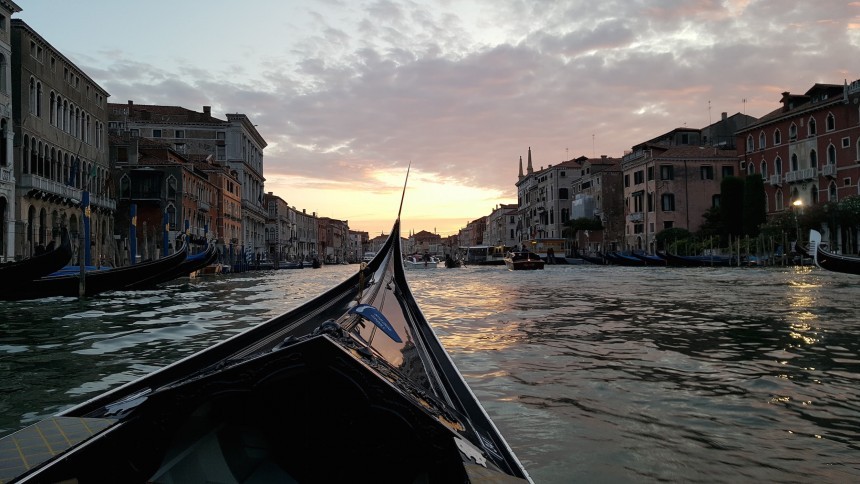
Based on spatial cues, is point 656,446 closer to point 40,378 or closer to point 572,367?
point 572,367

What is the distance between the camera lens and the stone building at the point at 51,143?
17.4 meters

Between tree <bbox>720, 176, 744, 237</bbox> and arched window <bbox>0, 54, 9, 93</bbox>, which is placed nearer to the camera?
arched window <bbox>0, 54, 9, 93</bbox>

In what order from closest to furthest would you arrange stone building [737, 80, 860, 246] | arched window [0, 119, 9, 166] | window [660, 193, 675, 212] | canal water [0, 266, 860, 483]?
canal water [0, 266, 860, 483]
arched window [0, 119, 9, 166]
stone building [737, 80, 860, 246]
window [660, 193, 675, 212]

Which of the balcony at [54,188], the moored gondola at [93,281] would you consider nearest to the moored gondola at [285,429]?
the moored gondola at [93,281]

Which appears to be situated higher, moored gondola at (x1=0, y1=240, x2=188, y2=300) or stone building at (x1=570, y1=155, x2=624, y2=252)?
stone building at (x1=570, y1=155, x2=624, y2=252)

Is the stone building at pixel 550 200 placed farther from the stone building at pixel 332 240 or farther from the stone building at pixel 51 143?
the stone building at pixel 51 143

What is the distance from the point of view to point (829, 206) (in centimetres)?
2286

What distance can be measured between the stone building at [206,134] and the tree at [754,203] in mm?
29124

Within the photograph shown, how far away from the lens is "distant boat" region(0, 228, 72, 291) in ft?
29.7

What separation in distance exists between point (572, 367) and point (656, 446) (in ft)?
5.47

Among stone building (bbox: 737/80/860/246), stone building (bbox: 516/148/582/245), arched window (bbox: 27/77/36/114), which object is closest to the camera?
arched window (bbox: 27/77/36/114)

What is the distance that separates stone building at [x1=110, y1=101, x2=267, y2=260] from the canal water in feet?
109

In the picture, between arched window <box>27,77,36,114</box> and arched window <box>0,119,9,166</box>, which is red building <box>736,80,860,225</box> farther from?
arched window <box>27,77,36,114</box>

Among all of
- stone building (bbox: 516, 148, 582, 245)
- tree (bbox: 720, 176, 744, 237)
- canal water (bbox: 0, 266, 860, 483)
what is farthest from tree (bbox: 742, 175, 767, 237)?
canal water (bbox: 0, 266, 860, 483)
